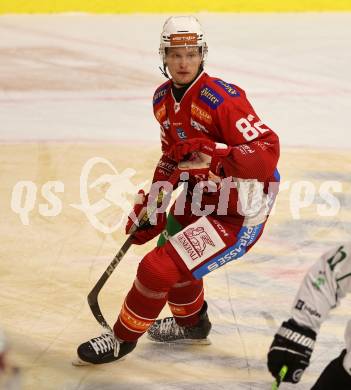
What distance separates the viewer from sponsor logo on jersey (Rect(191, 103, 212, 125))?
4.29 meters

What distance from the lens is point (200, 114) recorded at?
432cm

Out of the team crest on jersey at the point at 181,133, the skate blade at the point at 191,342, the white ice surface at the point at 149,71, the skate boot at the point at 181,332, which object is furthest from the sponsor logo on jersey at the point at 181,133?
the white ice surface at the point at 149,71

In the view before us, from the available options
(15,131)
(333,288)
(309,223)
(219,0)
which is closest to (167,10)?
(219,0)

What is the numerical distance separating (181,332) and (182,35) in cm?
143

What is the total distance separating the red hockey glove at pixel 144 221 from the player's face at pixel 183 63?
0.58 m

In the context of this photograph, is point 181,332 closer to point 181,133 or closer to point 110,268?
point 110,268

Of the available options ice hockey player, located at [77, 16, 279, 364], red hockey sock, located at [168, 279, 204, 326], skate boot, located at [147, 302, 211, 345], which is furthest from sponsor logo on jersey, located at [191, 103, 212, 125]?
skate boot, located at [147, 302, 211, 345]

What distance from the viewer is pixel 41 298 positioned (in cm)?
525

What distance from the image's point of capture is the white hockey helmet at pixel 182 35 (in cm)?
442

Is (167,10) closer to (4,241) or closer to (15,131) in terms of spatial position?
(15,131)

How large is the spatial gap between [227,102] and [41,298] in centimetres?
164

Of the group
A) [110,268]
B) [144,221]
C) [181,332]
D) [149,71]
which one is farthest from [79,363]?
[149,71]

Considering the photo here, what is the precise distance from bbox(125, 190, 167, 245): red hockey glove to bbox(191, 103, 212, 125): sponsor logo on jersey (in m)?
0.48

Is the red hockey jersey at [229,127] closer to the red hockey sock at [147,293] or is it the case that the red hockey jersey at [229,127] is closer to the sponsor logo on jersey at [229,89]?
the sponsor logo on jersey at [229,89]
